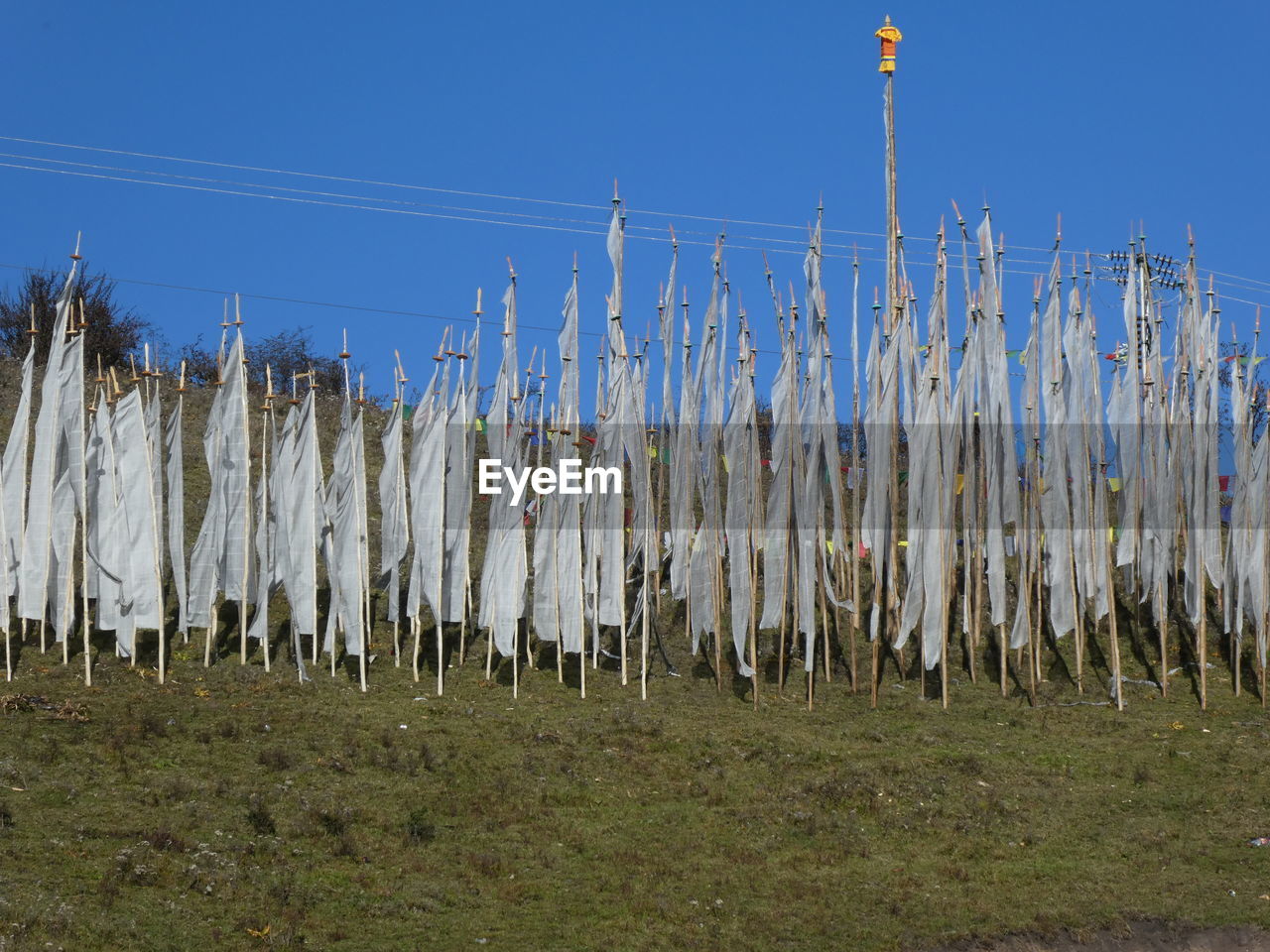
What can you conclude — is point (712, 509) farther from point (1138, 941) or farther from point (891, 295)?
point (1138, 941)

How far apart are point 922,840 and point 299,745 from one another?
574 centimetres

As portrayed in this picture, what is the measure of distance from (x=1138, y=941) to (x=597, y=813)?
4.58 meters

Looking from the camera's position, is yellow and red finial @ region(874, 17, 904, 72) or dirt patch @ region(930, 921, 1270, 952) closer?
dirt patch @ region(930, 921, 1270, 952)

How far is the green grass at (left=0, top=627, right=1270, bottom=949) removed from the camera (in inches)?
418

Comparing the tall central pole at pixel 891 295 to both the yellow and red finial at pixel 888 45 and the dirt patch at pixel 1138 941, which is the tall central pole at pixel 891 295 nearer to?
the yellow and red finial at pixel 888 45

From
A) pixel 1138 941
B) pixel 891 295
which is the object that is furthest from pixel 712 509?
pixel 1138 941

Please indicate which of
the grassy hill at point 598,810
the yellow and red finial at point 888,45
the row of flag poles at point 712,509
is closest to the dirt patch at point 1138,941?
the grassy hill at point 598,810

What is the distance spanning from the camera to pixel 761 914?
11.0m

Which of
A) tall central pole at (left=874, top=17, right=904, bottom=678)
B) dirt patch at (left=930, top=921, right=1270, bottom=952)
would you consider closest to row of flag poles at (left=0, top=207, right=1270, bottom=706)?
tall central pole at (left=874, top=17, right=904, bottom=678)

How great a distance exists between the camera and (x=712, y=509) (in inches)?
676

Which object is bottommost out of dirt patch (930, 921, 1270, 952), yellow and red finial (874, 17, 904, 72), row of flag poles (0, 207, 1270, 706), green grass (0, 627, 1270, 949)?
dirt patch (930, 921, 1270, 952)

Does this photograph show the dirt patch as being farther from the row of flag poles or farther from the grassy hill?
the row of flag poles

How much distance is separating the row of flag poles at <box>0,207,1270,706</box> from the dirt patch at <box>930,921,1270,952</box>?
17.5ft

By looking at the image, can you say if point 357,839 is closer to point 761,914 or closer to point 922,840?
point 761,914
